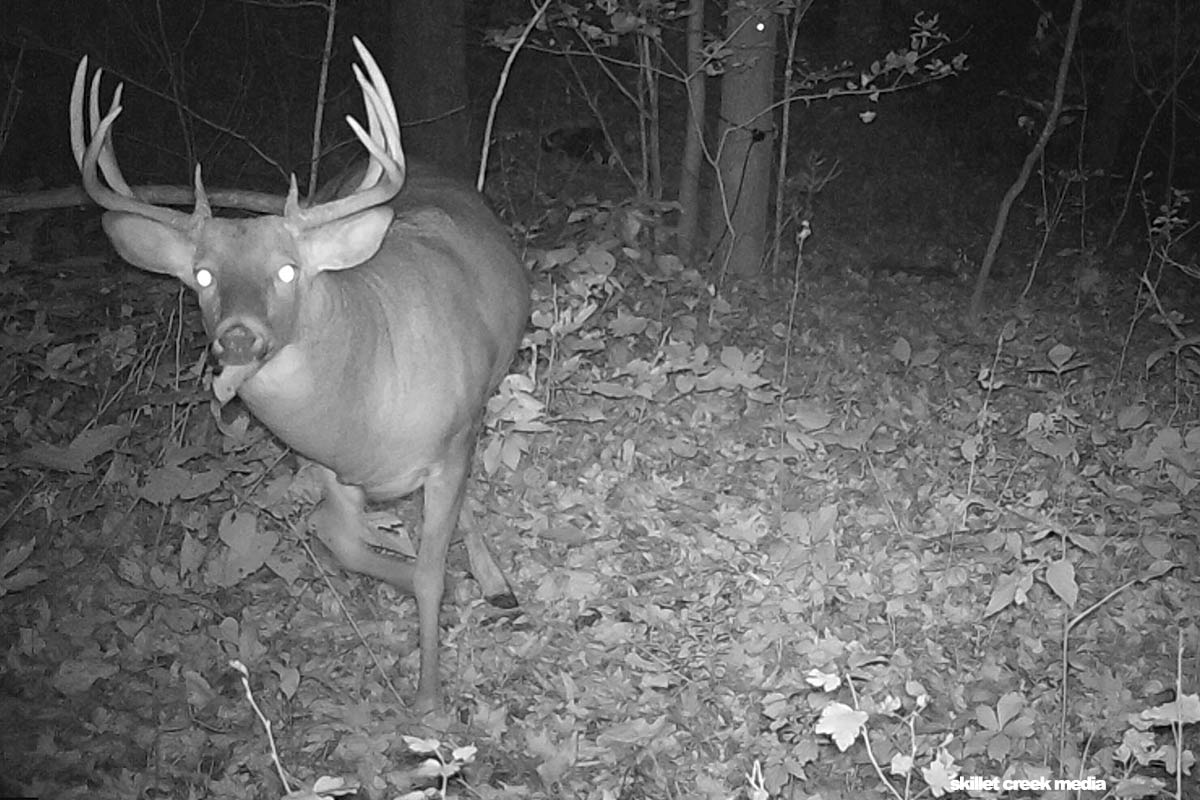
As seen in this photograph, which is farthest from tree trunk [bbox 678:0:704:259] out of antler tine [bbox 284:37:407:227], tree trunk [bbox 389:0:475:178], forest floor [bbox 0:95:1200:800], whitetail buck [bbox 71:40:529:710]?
antler tine [bbox 284:37:407:227]

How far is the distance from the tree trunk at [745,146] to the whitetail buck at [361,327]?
3.10m

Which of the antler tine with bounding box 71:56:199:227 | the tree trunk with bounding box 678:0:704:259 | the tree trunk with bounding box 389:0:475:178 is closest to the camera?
the antler tine with bounding box 71:56:199:227

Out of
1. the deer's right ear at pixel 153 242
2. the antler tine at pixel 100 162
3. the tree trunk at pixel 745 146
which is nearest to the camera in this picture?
the antler tine at pixel 100 162

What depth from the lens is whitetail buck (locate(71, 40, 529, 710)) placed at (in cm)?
390

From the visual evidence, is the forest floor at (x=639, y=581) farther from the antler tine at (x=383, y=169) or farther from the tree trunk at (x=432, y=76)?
the tree trunk at (x=432, y=76)

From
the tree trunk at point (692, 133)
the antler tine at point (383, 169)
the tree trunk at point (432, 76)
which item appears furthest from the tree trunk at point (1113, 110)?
the antler tine at point (383, 169)

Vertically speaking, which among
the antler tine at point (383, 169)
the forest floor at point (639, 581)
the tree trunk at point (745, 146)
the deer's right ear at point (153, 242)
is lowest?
the forest floor at point (639, 581)

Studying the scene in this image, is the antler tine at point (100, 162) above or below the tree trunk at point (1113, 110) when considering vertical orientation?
above

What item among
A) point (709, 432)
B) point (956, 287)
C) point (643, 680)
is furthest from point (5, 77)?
point (643, 680)

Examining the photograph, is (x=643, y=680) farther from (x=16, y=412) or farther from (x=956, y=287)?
(x=956, y=287)

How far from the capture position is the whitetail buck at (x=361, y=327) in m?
3.90

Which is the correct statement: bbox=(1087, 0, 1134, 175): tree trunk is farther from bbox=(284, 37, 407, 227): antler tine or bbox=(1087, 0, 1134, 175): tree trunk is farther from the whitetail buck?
bbox=(284, 37, 407, 227): antler tine

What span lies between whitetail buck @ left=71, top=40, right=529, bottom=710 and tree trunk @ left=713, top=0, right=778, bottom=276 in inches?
122

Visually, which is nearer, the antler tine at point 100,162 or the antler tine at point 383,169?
the antler tine at point 100,162
